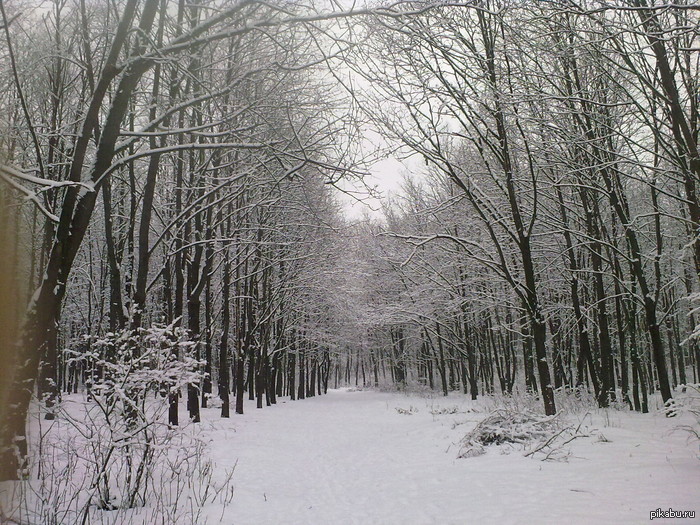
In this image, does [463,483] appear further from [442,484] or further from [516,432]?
[516,432]

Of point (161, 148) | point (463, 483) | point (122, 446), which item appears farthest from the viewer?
point (463, 483)

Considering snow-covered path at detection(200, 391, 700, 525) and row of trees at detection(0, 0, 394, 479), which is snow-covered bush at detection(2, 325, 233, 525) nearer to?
row of trees at detection(0, 0, 394, 479)

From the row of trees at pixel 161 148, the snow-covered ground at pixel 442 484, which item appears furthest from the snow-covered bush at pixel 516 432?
the row of trees at pixel 161 148

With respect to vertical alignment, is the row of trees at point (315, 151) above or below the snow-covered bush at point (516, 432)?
Result: above

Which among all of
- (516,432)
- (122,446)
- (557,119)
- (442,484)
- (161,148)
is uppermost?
(557,119)

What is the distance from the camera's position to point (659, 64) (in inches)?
270

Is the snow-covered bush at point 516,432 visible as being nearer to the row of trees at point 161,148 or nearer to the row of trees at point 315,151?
the row of trees at point 315,151

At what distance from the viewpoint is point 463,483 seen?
5738 mm

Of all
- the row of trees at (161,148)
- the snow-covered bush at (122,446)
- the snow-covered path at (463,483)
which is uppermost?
the row of trees at (161,148)

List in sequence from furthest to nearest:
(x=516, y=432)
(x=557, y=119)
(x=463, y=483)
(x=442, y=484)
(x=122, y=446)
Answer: (x=557, y=119), (x=516, y=432), (x=442, y=484), (x=463, y=483), (x=122, y=446)

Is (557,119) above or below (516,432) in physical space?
above

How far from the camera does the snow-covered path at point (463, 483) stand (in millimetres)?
4312

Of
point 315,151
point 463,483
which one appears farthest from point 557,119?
point 463,483

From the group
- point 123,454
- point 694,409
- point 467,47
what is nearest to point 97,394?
point 123,454
